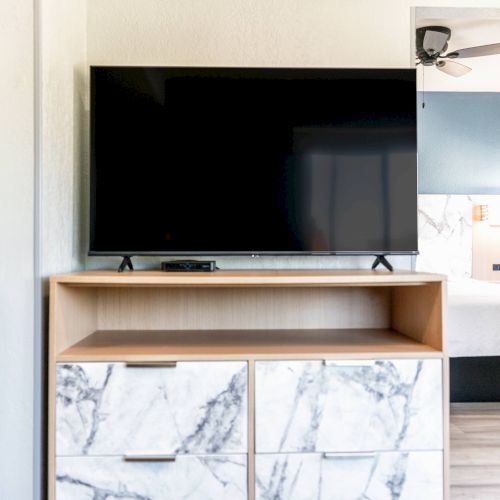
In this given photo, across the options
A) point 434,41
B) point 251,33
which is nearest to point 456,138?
point 434,41

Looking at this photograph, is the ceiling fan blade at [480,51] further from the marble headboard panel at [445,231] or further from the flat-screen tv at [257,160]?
the flat-screen tv at [257,160]

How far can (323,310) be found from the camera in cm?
165

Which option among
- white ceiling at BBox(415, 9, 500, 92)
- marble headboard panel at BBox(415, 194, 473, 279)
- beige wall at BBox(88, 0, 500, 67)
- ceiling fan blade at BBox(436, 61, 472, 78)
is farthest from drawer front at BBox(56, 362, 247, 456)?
marble headboard panel at BBox(415, 194, 473, 279)

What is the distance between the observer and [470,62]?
11.7 feet

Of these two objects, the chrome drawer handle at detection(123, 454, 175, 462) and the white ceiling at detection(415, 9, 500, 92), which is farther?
the white ceiling at detection(415, 9, 500, 92)

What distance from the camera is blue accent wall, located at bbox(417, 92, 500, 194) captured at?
4199 millimetres

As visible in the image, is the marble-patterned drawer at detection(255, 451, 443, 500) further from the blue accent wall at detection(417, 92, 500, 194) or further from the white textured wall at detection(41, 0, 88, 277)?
the blue accent wall at detection(417, 92, 500, 194)

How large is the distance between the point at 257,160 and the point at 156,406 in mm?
785

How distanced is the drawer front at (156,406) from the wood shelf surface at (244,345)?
0.03 metres

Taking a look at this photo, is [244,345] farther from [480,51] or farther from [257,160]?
[480,51]

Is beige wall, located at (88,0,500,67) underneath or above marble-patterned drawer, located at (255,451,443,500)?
above
